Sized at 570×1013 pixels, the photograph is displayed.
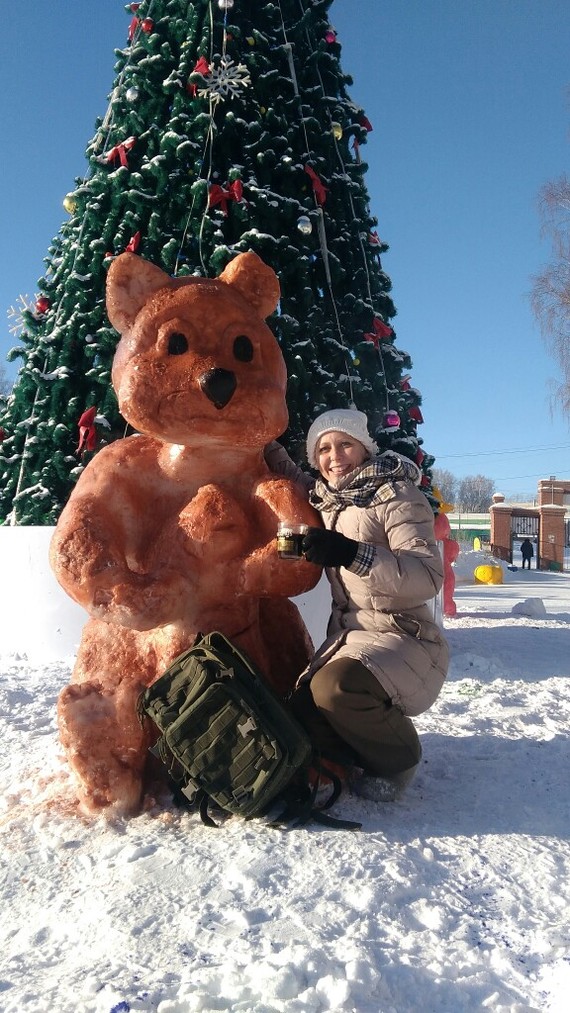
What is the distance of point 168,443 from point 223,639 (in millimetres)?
742

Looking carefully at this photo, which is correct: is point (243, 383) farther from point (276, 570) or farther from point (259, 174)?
point (259, 174)

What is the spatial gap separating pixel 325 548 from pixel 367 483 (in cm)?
46

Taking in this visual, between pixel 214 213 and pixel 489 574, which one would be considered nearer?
pixel 214 213

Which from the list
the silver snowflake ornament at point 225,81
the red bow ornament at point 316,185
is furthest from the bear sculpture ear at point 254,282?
the silver snowflake ornament at point 225,81

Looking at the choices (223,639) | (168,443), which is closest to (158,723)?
(223,639)

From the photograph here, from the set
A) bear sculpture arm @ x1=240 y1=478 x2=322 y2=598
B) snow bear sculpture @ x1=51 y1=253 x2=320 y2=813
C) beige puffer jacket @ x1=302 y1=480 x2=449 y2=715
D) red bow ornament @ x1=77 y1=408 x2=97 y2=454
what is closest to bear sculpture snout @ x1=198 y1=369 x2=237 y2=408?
snow bear sculpture @ x1=51 y1=253 x2=320 y2=813

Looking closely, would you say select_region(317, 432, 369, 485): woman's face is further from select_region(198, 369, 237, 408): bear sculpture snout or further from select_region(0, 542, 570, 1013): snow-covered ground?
select_region(0, 542, 570, 1013): snow-covered ground

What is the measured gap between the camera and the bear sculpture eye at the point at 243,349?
238 centimetres

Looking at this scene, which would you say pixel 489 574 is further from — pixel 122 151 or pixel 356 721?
pixel 356 721

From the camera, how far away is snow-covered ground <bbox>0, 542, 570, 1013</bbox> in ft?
4.59

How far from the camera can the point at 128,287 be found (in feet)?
7.94

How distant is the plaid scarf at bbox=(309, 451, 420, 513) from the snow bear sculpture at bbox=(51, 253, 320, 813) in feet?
0.47

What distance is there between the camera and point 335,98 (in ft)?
18.1

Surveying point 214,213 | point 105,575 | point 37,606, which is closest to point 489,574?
point 214,213
